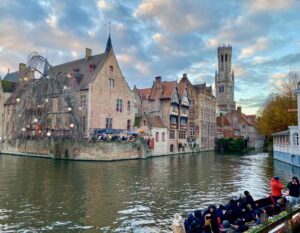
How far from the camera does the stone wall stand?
37750 mm

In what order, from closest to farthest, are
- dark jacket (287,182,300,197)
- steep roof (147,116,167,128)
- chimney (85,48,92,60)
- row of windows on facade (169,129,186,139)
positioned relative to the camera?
dark jacket (287,182,300,197), chimney (85,48,92,60), steep roof (147,116,167,128), row of windows on facade (169,129,186,139)

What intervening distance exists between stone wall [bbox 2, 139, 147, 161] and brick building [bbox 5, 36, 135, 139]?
289 centimetres

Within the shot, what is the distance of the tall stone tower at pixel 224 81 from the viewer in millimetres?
131125

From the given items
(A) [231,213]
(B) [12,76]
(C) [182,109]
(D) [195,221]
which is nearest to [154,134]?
(C) [182,109]

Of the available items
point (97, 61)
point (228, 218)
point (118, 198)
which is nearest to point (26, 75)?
point (97, 61)

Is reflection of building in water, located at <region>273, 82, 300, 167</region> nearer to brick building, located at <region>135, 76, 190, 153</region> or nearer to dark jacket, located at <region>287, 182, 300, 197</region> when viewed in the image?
dark jacket, located at <region>287, 182, 300, 197</region>

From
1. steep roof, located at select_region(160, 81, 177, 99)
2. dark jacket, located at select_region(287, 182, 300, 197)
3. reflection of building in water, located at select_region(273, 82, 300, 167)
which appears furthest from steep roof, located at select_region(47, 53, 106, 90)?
dark jacket, located at select_region(287, 182, 300, 197)

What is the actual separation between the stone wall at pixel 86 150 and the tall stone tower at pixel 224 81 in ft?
305

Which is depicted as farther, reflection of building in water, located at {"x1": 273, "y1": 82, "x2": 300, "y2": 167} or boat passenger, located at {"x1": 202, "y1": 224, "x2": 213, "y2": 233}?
reflection of building in water, located at {"x1": 273, "y1": 82, "x2": 300, "y2": 167}

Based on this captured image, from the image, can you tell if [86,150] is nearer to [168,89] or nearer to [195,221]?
[168,89]

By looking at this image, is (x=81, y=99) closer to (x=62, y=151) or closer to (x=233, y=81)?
(x=62, y=151)

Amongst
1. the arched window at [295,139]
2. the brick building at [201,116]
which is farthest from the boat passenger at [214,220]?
the brick building at [201,116]

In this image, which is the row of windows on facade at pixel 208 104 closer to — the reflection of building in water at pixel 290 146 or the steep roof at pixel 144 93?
the steep roof at pixel 144 93

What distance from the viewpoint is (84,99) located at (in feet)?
144
